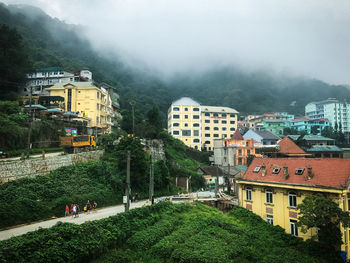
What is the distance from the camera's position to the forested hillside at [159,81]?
92.1m

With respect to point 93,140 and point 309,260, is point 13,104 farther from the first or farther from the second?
point 309,260

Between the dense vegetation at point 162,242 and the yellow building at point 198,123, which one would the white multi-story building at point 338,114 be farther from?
the dense vegetation at point 162,242

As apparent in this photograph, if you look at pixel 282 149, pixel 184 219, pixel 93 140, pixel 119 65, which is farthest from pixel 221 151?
pixel 119 65

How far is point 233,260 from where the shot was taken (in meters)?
15.2

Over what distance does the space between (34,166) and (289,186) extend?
23.6m

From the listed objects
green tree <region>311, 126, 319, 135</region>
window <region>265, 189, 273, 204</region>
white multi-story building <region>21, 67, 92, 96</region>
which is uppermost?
white multi-story building <region>21, 67, 92, 96</region>

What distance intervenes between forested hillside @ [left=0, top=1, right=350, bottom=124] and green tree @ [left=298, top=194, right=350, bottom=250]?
61895 mm

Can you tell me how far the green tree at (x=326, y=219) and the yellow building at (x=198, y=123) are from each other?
54537 mm

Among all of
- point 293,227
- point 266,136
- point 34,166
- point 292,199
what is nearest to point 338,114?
point 266,136

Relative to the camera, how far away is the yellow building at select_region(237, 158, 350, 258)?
18.2m

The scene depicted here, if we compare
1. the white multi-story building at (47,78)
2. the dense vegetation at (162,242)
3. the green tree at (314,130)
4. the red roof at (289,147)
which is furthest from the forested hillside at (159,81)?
the dense vegetation at (162,242)

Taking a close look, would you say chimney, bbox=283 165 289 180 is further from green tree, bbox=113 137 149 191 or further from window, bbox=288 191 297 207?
green tree, bbox=113 137 149 191

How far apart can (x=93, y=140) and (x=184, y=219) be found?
19.3m

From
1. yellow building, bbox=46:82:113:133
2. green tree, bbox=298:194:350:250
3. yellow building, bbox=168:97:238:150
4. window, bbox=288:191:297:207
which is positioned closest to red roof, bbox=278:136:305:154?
window, bbox=288:191:297:207
